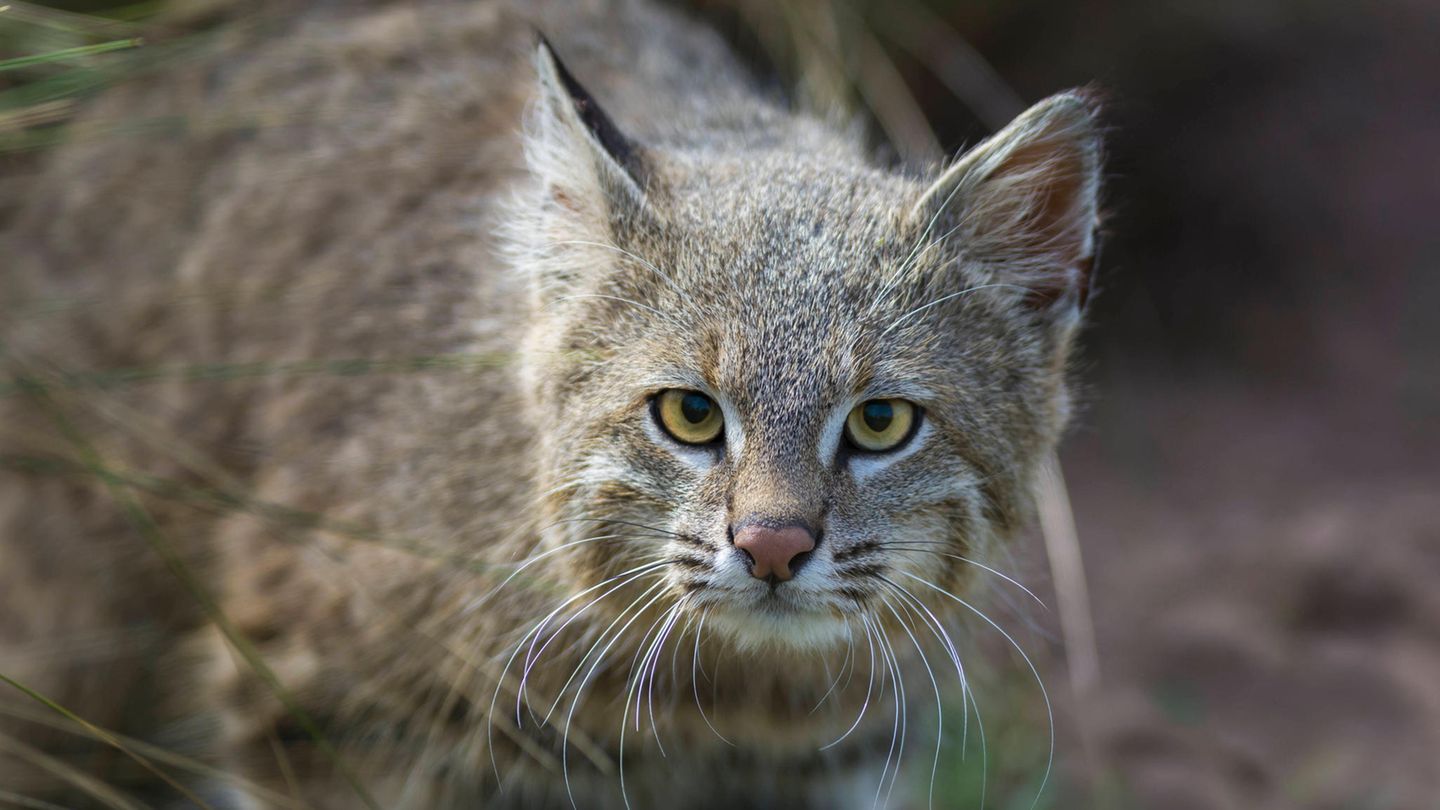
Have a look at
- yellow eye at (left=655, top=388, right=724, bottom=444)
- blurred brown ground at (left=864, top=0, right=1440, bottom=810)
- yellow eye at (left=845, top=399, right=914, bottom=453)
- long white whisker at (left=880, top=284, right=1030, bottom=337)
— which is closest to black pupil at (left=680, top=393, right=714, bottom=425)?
yellow eye at (left=655, top=388, right=724, bottom=444)

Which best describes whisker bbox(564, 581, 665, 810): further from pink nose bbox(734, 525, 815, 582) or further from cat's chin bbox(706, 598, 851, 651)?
pink nose bbox(734, 525, 815, 582)

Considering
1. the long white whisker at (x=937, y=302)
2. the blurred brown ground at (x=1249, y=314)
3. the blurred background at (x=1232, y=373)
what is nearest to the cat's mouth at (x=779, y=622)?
the long white whisker at (x=937, y=302)

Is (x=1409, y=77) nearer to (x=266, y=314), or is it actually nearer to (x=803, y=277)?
(x=803, y=277)

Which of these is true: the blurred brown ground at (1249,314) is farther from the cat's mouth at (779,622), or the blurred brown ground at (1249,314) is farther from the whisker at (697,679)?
the cat's mouth at (779,622)

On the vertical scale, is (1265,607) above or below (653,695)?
above

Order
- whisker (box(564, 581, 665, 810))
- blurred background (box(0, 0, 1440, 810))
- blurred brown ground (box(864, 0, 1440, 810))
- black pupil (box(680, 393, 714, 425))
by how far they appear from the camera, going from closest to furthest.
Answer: black pupil (box(680, 393, 714, 425)) < whisker (box(564, 581, 665, 810)) < blurred background (box(0, 0, 1440, 810)) < blurred brown ground (box(864, 0, 1440, 810))

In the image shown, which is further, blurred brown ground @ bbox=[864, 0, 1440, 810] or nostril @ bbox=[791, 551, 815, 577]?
blurred brown ground @ bbox=[864, 0, 1440, 810]

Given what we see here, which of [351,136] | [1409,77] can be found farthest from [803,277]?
[1409,77]

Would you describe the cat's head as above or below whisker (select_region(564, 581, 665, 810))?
above

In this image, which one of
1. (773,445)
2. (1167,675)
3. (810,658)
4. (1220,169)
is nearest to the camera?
(773,445)
